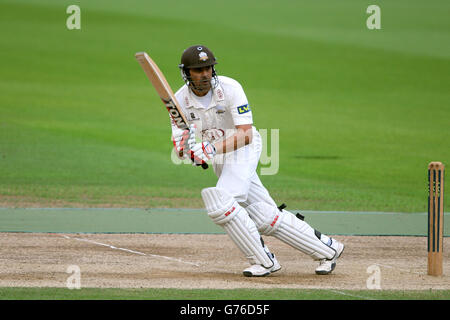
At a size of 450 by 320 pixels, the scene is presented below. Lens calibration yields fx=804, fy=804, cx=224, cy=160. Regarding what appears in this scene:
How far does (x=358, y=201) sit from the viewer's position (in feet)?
40.1

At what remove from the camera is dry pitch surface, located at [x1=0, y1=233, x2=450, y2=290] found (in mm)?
6410

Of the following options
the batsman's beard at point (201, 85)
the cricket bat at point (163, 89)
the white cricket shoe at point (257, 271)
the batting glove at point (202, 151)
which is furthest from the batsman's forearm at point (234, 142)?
the white cricket shoe at point (257, 271)

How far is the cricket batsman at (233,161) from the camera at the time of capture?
6.52 meters

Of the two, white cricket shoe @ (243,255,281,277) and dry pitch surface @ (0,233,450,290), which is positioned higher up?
white cricket shoe @ (243,255,281,277)

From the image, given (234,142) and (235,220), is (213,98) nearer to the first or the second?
(234,142)

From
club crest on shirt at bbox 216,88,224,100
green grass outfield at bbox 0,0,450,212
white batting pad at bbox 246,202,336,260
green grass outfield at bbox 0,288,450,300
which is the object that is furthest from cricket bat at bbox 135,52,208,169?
green grass outfield at bbox 0,0,450,212

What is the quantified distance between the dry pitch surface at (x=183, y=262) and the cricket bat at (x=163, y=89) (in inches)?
42.6

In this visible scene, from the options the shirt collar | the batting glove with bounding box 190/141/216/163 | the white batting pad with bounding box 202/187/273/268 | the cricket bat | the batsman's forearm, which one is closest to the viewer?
Answer: the cricket bat

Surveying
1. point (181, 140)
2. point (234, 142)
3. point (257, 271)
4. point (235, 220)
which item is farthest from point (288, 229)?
point (181, 140)

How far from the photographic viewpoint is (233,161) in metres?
6.81

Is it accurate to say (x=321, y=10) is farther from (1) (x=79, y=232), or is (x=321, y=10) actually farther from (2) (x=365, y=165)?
(1) (x=79, y=232)

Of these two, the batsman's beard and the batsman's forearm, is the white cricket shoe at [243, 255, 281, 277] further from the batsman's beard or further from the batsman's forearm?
the batsman's beard

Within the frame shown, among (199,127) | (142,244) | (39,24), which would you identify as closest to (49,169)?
(142,244)

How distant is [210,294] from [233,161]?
1.38 metres
